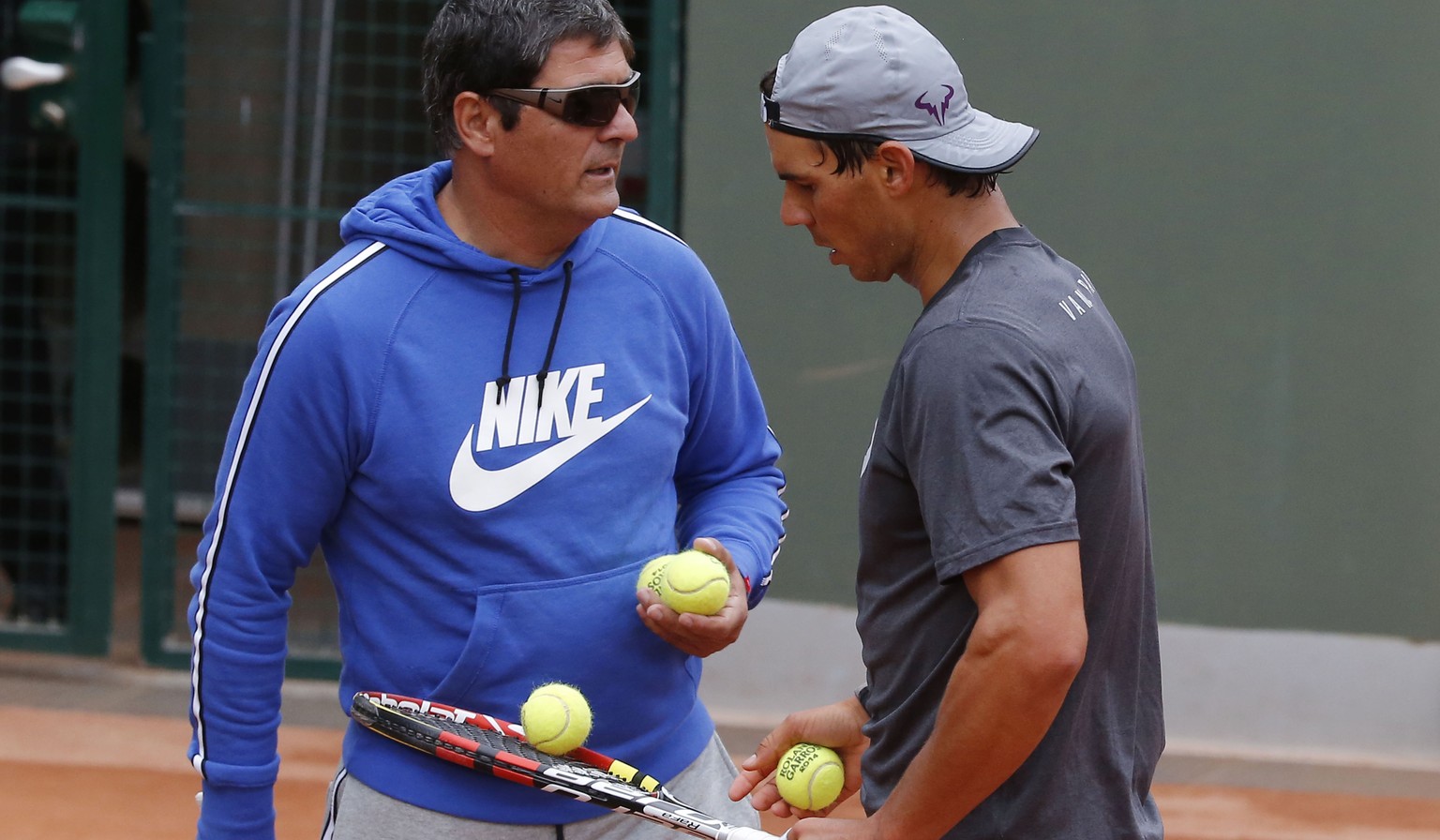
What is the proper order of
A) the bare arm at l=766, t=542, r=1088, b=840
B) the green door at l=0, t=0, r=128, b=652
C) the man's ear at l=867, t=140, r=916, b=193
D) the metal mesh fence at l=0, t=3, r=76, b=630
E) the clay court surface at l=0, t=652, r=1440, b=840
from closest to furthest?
the bare arm at l=766, t=542, r=1088, b=840
the man's ear at l=867, t=140, r=916, b=193
the clay court surface at l=0, t=652, r=1440, b=840
the green door at l=0, t=0, r=128, b=652
the metal mesh fence at l=0, t=3, r=76, b=630

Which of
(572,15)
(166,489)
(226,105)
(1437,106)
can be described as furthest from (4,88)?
(1437,106)

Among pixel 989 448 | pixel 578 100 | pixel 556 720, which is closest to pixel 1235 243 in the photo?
pixel 578 100

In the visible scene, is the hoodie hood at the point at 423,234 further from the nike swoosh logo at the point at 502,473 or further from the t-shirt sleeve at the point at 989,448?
the t-shirt sleeve at the point at 989,448

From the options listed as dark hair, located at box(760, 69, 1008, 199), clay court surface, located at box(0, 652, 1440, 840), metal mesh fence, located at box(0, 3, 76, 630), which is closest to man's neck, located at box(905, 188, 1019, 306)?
dark hair, located at box(760, 69, 1008, 199)

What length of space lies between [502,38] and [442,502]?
2.25 ft

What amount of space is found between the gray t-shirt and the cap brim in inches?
3.6

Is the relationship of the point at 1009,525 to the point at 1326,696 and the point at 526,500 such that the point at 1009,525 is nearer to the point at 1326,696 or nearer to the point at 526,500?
the point at 526,500

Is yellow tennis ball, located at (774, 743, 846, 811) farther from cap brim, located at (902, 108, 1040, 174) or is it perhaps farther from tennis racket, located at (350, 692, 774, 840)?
cap brim, located at (902, 108, 1040, 174)

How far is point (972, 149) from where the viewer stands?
2043 millimetres

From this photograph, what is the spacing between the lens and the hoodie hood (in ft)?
7.95

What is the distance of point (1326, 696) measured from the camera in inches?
203

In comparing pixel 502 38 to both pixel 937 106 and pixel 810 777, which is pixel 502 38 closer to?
pixel 937 106

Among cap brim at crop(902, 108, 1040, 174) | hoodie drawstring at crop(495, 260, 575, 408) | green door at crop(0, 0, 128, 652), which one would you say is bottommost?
green door at crop(0, 0, 128, 652)

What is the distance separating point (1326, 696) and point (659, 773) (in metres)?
3.29
